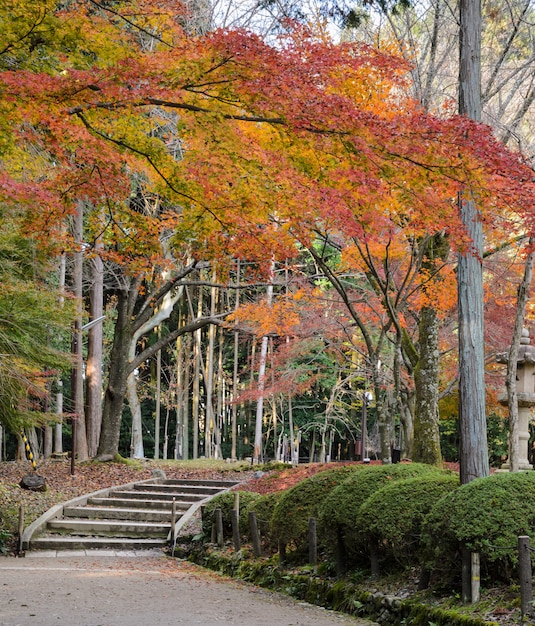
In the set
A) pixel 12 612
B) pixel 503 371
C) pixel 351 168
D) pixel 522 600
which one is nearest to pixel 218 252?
pixel 351 168

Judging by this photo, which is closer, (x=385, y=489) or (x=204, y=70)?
(x=204, y=70)

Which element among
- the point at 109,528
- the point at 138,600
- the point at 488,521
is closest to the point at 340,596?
the point at 138,600

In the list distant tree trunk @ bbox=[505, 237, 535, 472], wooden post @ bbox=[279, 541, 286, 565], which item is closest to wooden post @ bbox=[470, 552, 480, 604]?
wooden post @ bbox=[279, 541, 286, 565]

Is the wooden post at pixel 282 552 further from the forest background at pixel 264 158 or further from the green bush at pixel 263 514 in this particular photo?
the forest background at pixel 264 158

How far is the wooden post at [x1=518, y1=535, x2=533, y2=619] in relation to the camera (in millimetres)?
5926

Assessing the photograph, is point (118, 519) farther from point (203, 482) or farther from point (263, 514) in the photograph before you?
point (263, 514)

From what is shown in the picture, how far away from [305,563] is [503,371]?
1266 centimetres

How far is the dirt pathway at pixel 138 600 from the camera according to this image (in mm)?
7379

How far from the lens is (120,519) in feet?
54.4

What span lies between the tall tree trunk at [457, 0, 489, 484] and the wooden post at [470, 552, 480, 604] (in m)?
1.81

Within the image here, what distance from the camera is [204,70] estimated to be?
7.58 meters

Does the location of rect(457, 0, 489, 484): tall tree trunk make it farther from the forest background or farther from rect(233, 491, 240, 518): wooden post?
rect(233, 491, 240, 518): wooden post

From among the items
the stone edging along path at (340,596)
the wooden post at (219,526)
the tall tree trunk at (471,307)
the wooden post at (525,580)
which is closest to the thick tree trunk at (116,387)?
the wooden post at (219,526)

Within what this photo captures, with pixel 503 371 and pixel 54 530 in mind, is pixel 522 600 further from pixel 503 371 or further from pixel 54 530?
pixel 503 371
